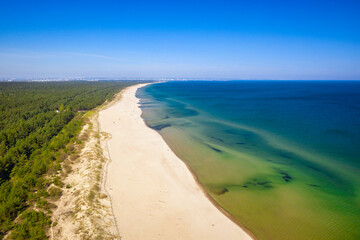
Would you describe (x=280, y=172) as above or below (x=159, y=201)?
below

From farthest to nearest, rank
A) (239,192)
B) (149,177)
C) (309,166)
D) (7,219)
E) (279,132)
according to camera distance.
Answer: (279,132), (309,166), (149,177), (239,192), (7,219)

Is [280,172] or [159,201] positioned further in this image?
[280,172]

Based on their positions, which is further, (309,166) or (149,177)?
(309,166)

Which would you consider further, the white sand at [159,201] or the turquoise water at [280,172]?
the turquoise water at [280,172]

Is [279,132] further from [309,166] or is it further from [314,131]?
[309,166]

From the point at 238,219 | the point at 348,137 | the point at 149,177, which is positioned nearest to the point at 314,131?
the point at 348,137

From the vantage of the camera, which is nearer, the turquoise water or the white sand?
the white sand

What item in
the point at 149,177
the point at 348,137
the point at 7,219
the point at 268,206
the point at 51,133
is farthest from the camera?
the point at 348,137

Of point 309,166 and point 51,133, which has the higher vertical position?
point 51,133
